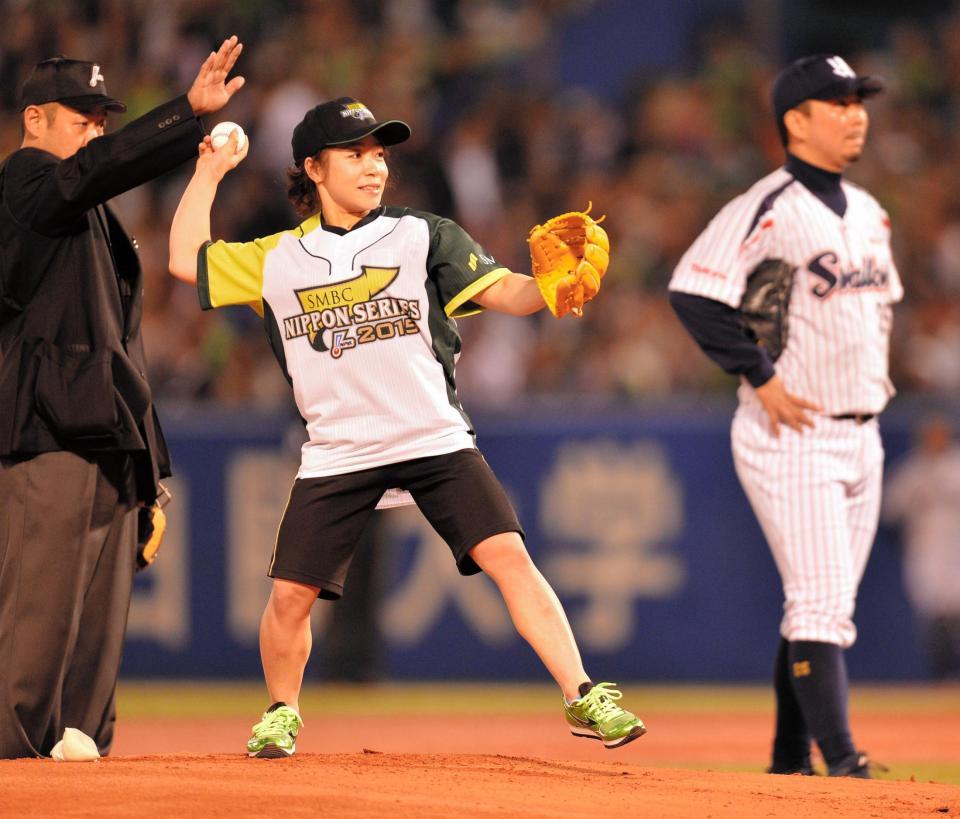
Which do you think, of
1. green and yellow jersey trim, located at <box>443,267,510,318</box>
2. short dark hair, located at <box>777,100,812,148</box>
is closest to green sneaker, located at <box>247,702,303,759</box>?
green and yellow jersey trim, located at <box>443,267,510,318</box>

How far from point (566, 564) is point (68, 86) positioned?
7.01 metres

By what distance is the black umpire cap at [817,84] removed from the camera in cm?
661

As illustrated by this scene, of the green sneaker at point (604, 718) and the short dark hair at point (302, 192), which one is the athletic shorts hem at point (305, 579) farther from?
the short dark hair at point (302, 192)

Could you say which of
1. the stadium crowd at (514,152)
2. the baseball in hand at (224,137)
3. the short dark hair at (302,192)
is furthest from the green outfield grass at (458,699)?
the baseball in hand at (224,137)

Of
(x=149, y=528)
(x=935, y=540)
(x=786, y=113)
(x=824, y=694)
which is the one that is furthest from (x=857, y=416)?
(x=935, y=540)

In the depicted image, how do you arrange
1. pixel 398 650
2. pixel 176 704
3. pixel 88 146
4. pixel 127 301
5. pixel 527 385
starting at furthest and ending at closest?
1. pixel 527 385
2. pixel 398 650
3. pixel 176 704
4. pixel 127 301
5. pixel 88 146

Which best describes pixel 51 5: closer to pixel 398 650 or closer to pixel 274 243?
pixel 398 650

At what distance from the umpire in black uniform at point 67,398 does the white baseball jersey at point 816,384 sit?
210cm

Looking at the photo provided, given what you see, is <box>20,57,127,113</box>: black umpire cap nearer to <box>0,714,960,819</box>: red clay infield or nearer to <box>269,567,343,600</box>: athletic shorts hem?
<box>269,567,343,600</box>: athletic shorts hem

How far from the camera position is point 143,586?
12.4 m

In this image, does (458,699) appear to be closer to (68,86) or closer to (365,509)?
(365,509)

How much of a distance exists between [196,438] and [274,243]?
7.14 metres

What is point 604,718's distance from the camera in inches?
204

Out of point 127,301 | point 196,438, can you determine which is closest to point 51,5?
point 196,438
